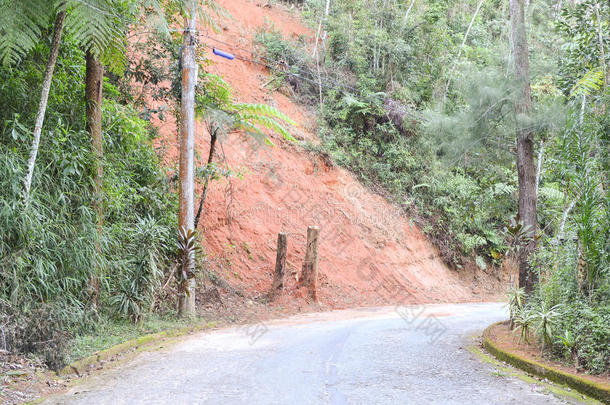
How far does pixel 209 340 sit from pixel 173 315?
7.26 feet

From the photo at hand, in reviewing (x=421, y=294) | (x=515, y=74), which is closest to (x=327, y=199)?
(x=421, y=294)

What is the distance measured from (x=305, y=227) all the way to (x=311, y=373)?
13.4m

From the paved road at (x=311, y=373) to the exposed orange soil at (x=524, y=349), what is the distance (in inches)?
22.1

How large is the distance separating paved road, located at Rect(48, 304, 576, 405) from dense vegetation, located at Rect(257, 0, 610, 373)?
1.44 meters

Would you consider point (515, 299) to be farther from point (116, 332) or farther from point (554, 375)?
point (116, 332)

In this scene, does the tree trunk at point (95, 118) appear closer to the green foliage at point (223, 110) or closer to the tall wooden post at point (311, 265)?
the green foliage at point (223, 110)

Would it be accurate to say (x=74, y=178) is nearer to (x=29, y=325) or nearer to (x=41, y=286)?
(x=41, y=286)

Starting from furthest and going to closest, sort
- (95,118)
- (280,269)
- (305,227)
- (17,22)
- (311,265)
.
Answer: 1. (305,227)
2. (311,265)
3. (280,269)
4. (95,118)
5. (17,22)

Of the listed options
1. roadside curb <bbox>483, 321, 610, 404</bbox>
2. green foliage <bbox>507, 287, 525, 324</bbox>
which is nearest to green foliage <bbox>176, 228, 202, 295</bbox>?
roadside curb <bbox>483, 321, 610, 404</bbox>

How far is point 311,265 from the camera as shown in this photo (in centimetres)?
1650

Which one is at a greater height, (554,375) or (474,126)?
(474,126)

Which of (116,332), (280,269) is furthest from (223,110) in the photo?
(116,332)

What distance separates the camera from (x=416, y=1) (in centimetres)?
3052

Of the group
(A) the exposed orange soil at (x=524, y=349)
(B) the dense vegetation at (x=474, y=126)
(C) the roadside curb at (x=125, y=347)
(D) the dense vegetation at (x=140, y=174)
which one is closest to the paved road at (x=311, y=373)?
(C) the roadside curb at (x=125, y=347)
